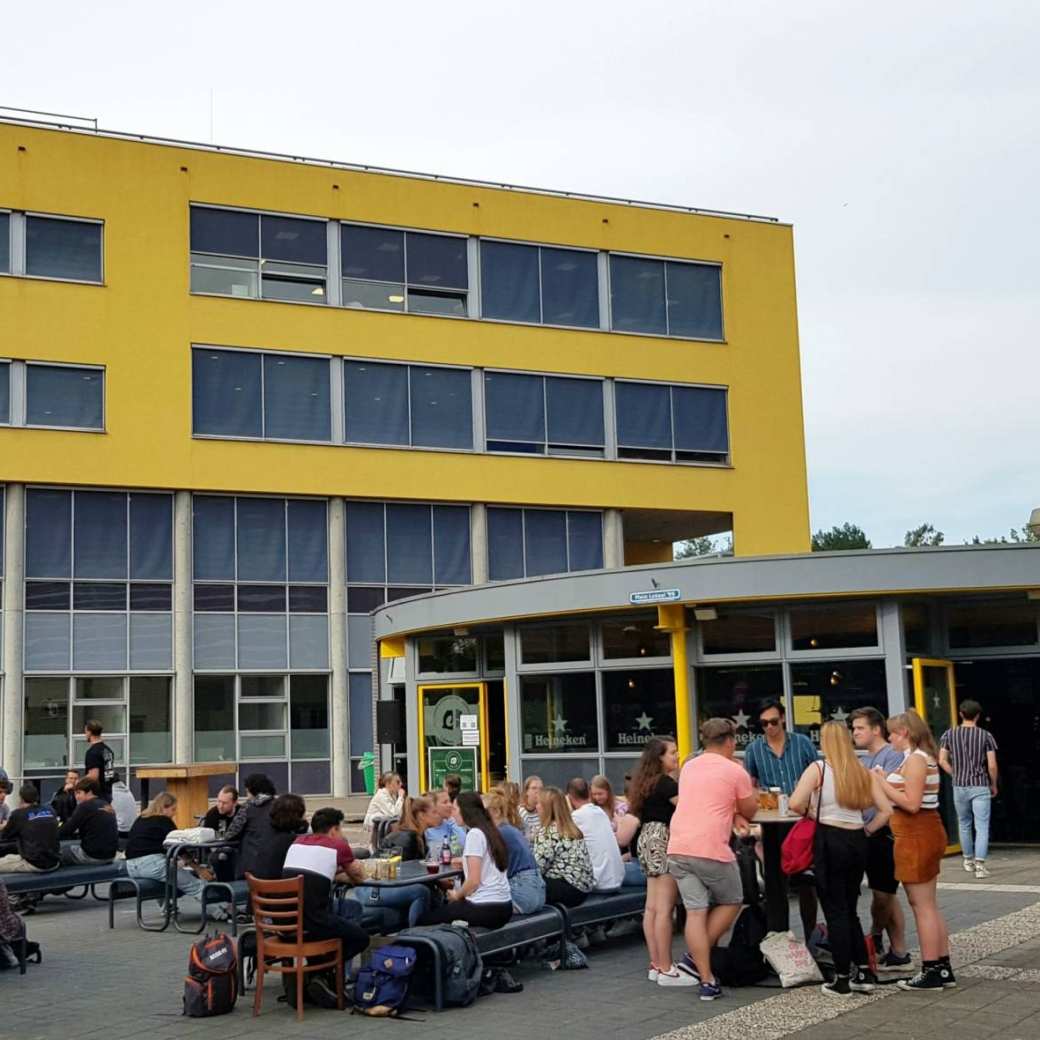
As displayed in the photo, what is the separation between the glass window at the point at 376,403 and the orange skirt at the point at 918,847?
25241 millimetres

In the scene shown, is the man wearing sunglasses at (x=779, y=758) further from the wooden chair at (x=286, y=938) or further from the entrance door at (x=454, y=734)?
the entrance door at (x=454, y=734)

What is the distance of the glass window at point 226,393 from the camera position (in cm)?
3200

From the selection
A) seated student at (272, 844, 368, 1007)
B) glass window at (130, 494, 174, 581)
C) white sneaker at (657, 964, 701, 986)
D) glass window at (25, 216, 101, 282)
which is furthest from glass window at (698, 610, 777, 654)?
glass window at (25, 216, 101, 282)

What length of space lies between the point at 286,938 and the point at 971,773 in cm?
841

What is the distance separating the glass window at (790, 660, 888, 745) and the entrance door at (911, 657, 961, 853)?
0.41 m

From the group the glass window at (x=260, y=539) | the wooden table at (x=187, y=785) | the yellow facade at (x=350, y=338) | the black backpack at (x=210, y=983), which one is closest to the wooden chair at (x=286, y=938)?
the black backpack at (x=210, y=983)

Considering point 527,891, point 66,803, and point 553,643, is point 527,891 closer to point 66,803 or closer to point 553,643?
point 66,803

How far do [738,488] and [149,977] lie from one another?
1098 inches

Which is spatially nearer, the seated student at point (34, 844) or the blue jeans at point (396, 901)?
the blue jeans at point (396, 901)

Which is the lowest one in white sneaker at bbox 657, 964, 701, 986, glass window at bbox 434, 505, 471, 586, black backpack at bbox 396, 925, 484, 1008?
white sneaker at bbox 657, 964, 701, 986

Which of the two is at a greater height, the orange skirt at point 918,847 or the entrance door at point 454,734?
the entrance door at point 454,734

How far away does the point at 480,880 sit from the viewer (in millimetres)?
9742

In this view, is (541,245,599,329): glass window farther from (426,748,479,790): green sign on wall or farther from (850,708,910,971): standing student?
(850,708,910,971): standing student

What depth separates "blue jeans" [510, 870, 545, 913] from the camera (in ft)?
33.3
